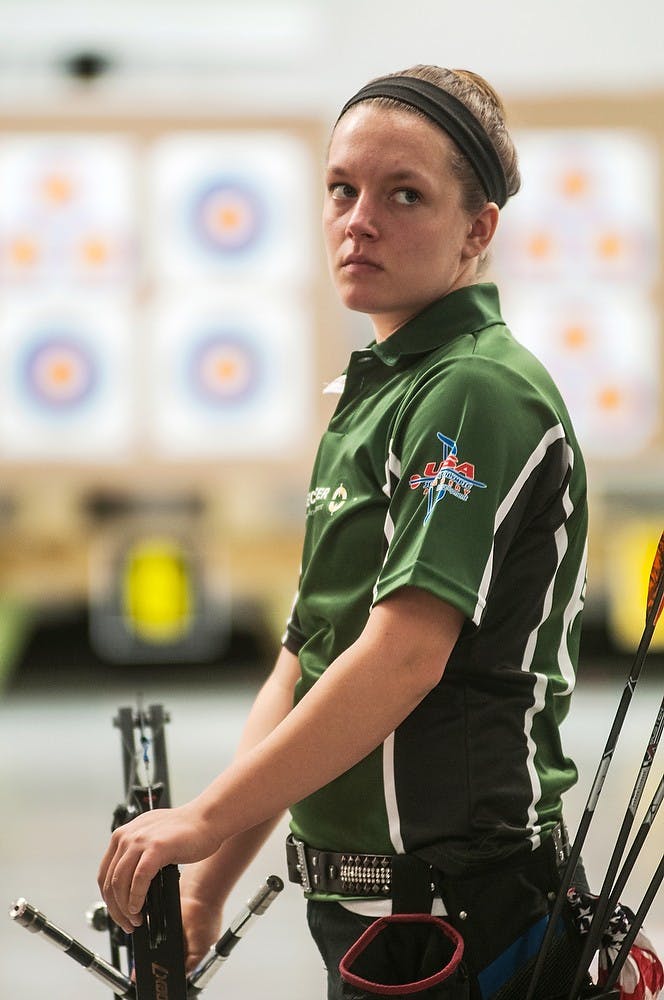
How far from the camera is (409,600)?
88cm

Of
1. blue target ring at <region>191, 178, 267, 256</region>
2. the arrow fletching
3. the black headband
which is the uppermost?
blue target ring at <region>191, 178, 267, 256</region>

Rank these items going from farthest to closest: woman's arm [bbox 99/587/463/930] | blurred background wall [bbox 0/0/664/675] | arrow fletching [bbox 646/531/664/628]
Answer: blurred background wall [bbox 0/0/664/675] < arrow fletching [bbox 646/531/664/628] < woman's arm [bbox 99/587/463/930]

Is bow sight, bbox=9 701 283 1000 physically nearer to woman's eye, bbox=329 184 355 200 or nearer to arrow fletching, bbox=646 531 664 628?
arrow fletching, bbox=646 531 664 628

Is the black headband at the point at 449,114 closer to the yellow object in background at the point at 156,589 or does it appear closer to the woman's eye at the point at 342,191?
the woman's eye at the point at 342,191

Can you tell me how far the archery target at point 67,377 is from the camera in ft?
16.2

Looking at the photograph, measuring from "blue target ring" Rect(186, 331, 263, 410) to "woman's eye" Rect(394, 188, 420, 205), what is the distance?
13.0 ft

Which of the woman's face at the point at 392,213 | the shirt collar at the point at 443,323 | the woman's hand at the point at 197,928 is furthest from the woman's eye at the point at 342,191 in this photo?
the woman's hand at the point at 197,928

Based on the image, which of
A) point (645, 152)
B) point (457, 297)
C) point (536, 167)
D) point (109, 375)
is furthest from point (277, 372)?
point (457, 297)

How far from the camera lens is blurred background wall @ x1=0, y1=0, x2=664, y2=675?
491 centimetres

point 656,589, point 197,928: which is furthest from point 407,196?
point 197,928

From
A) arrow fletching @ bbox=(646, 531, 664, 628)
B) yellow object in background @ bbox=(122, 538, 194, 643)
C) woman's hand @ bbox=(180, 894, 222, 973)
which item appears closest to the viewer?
arrow fletching @ bbox=(646, 531, 664, 628)

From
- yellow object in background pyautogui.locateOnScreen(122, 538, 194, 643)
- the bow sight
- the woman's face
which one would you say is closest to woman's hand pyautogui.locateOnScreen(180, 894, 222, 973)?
the bow sight

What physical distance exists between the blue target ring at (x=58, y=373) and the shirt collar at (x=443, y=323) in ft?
13.2

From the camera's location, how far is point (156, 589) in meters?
5.13
